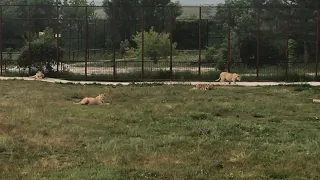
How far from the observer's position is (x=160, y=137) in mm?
9164

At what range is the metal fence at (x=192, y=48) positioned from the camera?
22.9m

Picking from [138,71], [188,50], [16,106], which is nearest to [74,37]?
[188,50]

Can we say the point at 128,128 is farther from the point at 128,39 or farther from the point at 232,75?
the point at 128,39

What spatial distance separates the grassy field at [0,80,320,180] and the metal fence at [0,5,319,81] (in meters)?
7.20

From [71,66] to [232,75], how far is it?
8324mm

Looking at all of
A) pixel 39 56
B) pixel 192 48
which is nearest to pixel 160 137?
pixel 39 56

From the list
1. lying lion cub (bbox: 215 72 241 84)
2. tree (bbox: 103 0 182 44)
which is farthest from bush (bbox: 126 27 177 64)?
lying lion cub (bbox: 215 72 241 84)

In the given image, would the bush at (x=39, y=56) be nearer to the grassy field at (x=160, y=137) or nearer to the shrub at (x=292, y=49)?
the grassy field at (x=160, y=137)

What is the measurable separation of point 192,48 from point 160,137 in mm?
28009

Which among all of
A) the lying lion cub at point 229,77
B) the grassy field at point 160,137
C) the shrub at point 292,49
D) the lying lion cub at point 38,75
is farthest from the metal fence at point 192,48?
the grassy field at point 160,137

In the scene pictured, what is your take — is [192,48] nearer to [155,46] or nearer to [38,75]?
[155,46]

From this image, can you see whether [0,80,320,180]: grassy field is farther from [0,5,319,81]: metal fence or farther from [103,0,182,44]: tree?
[103,0,182,44]: tree

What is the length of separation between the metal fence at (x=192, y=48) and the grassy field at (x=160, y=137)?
7196 mm

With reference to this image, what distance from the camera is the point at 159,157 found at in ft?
25.2
